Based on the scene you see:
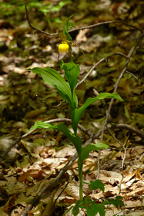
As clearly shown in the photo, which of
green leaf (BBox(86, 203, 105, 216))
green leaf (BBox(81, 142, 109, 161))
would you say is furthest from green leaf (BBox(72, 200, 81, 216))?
green leaf (BBox(81, 142, 109, 161))

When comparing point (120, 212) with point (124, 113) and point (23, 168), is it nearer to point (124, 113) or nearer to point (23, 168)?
point (23, 168)

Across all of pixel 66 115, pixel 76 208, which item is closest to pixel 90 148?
pixel 76 208

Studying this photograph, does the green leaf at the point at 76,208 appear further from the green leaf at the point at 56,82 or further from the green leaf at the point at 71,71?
the green leaf at the point at 71,71

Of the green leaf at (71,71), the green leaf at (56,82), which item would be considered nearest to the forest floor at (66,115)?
the green leaf at (56,82)

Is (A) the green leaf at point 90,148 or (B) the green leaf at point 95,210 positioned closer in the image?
(B) the green leaf at point 95,210

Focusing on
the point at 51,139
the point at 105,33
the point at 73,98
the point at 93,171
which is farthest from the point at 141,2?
the point at 73,98

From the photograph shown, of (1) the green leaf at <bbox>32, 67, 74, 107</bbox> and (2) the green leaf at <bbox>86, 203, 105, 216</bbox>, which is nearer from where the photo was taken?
(2) the green leaf at <bbox>86, 203, 105, 216</bbox>

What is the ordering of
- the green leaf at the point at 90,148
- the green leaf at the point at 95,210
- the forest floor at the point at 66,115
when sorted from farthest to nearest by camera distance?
the forest floor at the point at 66,115 < the green leaf at the point at 90,148 < the green leaf at the point at 95,210

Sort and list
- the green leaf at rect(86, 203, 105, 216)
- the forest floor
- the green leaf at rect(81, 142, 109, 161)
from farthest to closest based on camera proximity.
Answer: the forest floor, the green leaf at rect(81, 142, 109, 161), the green leaf at rect(86, 203, 105, 216)

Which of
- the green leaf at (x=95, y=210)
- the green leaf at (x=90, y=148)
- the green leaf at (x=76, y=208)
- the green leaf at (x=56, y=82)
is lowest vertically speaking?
the green leaf at (x=76, y=208)

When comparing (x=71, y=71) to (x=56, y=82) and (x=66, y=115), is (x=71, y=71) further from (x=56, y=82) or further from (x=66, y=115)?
(x=66, y=115)

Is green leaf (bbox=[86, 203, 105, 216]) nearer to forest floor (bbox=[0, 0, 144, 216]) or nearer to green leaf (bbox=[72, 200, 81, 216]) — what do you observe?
green leaf (bbox=[72, 200, 81, 216])

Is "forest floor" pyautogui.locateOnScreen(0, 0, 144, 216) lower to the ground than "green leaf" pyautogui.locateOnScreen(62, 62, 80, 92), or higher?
lower
